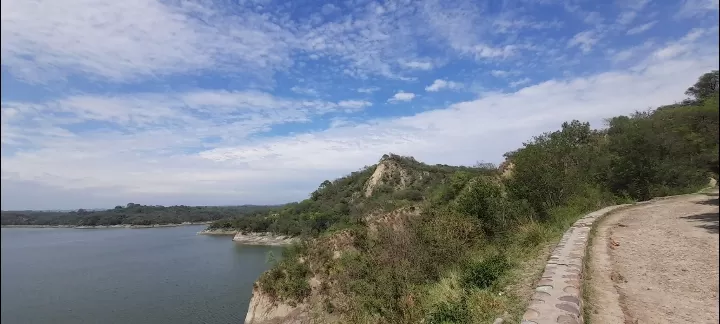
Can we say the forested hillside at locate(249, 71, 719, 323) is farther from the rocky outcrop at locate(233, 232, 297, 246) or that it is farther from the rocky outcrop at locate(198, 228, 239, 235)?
the rocky outcrop at locate(198, 228, 239, 235)

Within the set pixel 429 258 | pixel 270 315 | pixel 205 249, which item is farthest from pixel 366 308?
pixel 205 249

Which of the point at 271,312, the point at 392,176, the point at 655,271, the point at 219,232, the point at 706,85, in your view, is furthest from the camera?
the point at 219,232

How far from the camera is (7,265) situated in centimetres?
438

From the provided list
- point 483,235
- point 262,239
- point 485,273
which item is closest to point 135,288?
point 483,235

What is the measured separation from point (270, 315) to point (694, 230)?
1616cm

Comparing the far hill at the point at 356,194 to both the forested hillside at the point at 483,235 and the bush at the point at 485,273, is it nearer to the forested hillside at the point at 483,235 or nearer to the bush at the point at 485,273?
the forested hillside at the point at 483,235

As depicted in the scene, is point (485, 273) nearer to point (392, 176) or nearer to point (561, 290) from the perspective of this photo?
point (561, 290)

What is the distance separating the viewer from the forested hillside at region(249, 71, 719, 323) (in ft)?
18.4

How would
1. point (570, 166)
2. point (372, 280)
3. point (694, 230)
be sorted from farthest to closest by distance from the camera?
point (570, 166) → point (372, 280) → point (694, 230)

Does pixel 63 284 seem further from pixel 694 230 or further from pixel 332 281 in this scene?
pixel 694 230

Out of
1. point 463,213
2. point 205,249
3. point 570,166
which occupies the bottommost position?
point 205,249

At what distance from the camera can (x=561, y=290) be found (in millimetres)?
4859

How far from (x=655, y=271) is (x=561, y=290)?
2636 mm

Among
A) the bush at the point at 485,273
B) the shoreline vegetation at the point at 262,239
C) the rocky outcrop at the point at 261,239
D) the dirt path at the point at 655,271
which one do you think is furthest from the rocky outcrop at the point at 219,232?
the dirt path at the point at 655,271
